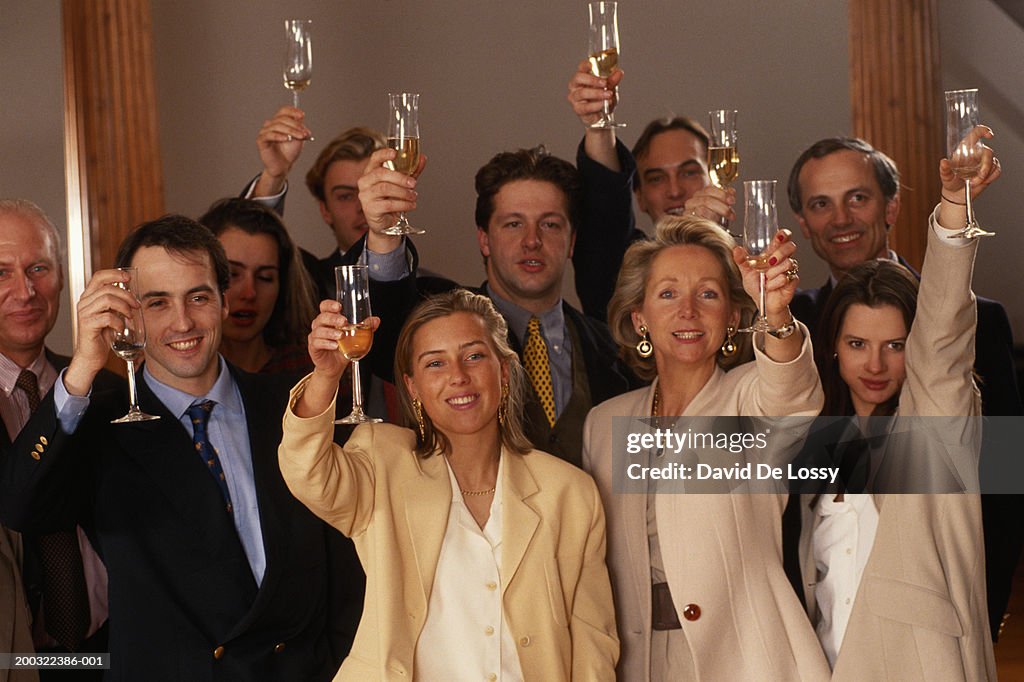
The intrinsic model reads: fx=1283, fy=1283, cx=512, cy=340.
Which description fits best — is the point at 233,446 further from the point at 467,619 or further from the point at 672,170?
the point at 672,170

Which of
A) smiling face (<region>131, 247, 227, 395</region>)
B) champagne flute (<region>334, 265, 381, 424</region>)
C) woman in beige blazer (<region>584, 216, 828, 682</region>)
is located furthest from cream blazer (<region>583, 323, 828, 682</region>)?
smiling face (<region>131, 247, 227, 395</region>)

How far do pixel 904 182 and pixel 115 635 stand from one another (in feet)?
12.7

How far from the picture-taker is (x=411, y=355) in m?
3.18

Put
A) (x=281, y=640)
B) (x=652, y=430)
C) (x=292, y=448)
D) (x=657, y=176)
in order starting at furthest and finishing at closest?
(x=657, y=176) < (x=652, y=430) < (x=281, y=640) < (x=292, y=448)

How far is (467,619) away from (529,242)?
1.27 meters

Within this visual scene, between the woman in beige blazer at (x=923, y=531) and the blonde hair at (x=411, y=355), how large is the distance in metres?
0.77

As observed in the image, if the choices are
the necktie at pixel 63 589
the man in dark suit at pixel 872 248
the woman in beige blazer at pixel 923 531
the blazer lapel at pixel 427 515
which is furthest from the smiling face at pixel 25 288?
the man in dark suit at pixel 872 248

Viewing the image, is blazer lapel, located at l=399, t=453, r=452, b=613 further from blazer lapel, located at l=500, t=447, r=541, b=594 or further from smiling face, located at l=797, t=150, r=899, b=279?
smiling face, located at l=797, t=150, r=899, b=279

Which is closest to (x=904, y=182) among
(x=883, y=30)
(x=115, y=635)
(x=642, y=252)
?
(x=883, y=30)

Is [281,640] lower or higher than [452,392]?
lower

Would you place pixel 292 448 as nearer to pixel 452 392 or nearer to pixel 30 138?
pixel 452 392

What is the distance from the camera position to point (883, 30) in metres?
5.61

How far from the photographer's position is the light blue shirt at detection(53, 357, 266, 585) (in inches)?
120

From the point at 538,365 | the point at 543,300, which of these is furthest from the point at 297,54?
the point at 538,365
